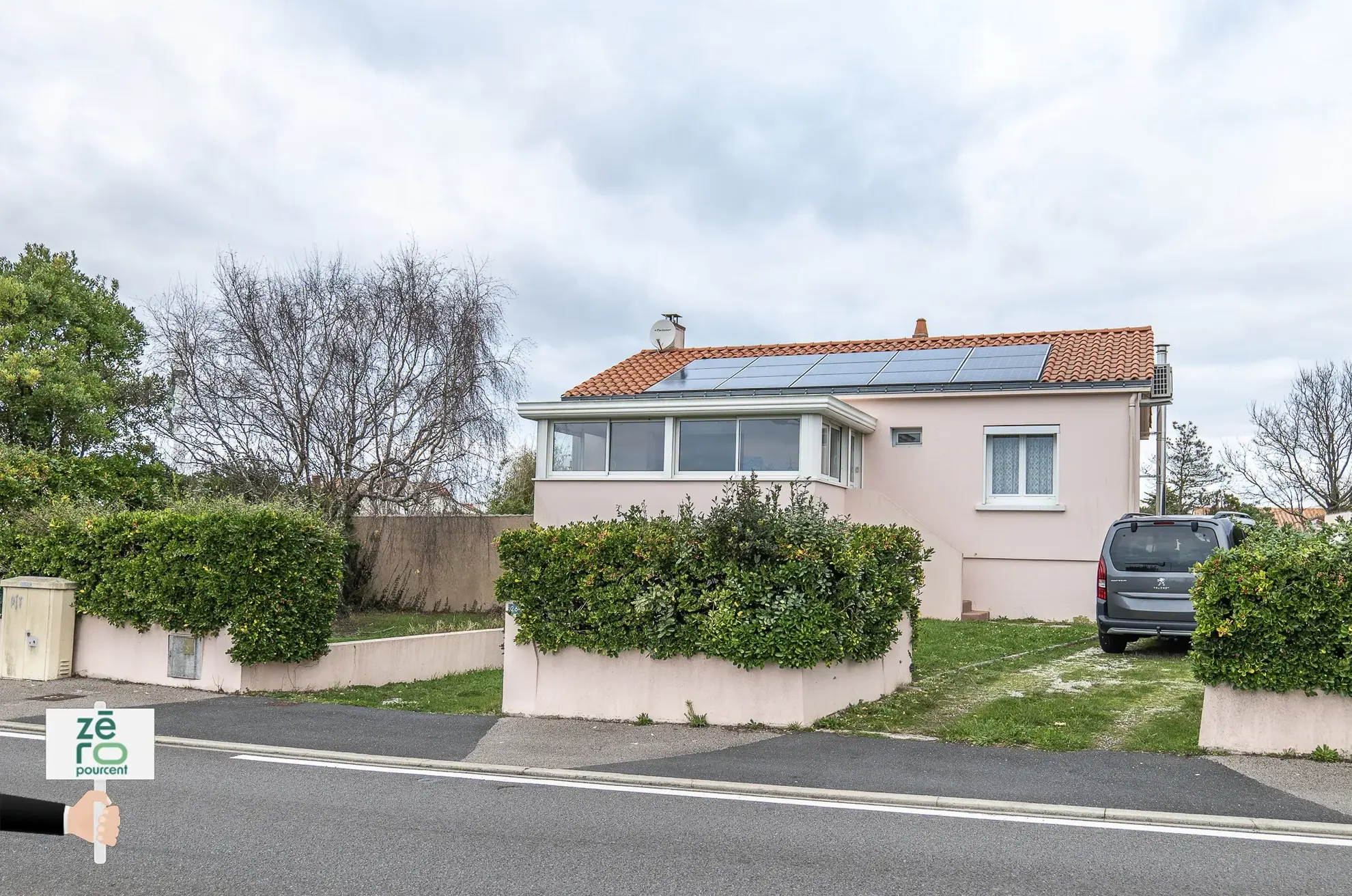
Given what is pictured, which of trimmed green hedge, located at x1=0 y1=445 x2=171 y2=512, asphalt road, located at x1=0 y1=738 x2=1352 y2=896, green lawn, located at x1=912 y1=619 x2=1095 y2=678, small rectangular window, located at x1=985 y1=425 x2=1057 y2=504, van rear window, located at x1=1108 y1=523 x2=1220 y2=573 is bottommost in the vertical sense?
asphalt road, located at x1=0 y1=738 x2=1352 y2=896

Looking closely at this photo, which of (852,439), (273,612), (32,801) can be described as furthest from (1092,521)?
(32,801)

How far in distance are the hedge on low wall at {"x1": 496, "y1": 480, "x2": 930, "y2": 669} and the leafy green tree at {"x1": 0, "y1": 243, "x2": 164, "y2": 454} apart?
51.8 feet

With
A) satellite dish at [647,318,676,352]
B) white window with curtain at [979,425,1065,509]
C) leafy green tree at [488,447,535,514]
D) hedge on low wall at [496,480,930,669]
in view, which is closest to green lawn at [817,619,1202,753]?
hedge on low wall at [496,480,930,669]

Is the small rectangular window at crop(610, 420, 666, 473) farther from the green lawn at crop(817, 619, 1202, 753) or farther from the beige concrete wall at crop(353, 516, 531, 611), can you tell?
the green lawn at crop(817, 619, 1202, 753)

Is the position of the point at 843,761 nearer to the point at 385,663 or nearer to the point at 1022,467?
the point at 385,663

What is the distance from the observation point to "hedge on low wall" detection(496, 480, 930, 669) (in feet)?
32.8

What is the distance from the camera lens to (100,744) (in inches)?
162

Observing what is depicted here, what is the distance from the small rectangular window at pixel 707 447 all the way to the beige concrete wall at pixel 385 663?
524cm

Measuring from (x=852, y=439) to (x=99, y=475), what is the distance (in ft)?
46.3

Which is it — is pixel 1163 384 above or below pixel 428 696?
above

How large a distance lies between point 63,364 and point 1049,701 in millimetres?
25807

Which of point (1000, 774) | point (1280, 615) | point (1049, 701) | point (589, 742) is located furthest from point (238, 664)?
point (1280, 615)

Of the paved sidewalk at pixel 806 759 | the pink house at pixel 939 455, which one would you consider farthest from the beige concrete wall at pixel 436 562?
the paved sidewalk at pixel 806 759

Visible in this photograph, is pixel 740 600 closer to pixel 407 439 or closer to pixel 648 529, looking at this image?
pixel 648 529
